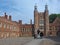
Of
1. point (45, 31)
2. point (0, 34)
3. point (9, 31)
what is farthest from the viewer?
point (45, 31)

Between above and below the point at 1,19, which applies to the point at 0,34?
below

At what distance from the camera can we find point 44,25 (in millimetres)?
76312

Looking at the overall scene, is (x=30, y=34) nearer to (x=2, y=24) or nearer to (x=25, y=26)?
(x=25, y=26)

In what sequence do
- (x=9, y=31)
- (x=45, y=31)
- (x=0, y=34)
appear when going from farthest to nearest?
(x=45, y=31)
(x=9, y=31)
(x=0, y=34)

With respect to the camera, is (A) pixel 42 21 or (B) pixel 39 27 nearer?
(B) pixel 39 27

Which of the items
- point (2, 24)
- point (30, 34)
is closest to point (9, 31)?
point (2, 24)

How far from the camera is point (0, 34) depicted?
172 feet

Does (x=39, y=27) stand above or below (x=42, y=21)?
below

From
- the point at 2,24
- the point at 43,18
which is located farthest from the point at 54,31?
the point at 2,24

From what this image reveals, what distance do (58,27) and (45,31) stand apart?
20.0ft

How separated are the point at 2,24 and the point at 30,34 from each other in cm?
2414

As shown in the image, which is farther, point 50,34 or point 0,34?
point 50,34

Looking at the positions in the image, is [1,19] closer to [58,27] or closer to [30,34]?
[30,34]

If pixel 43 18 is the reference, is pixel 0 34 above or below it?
below
